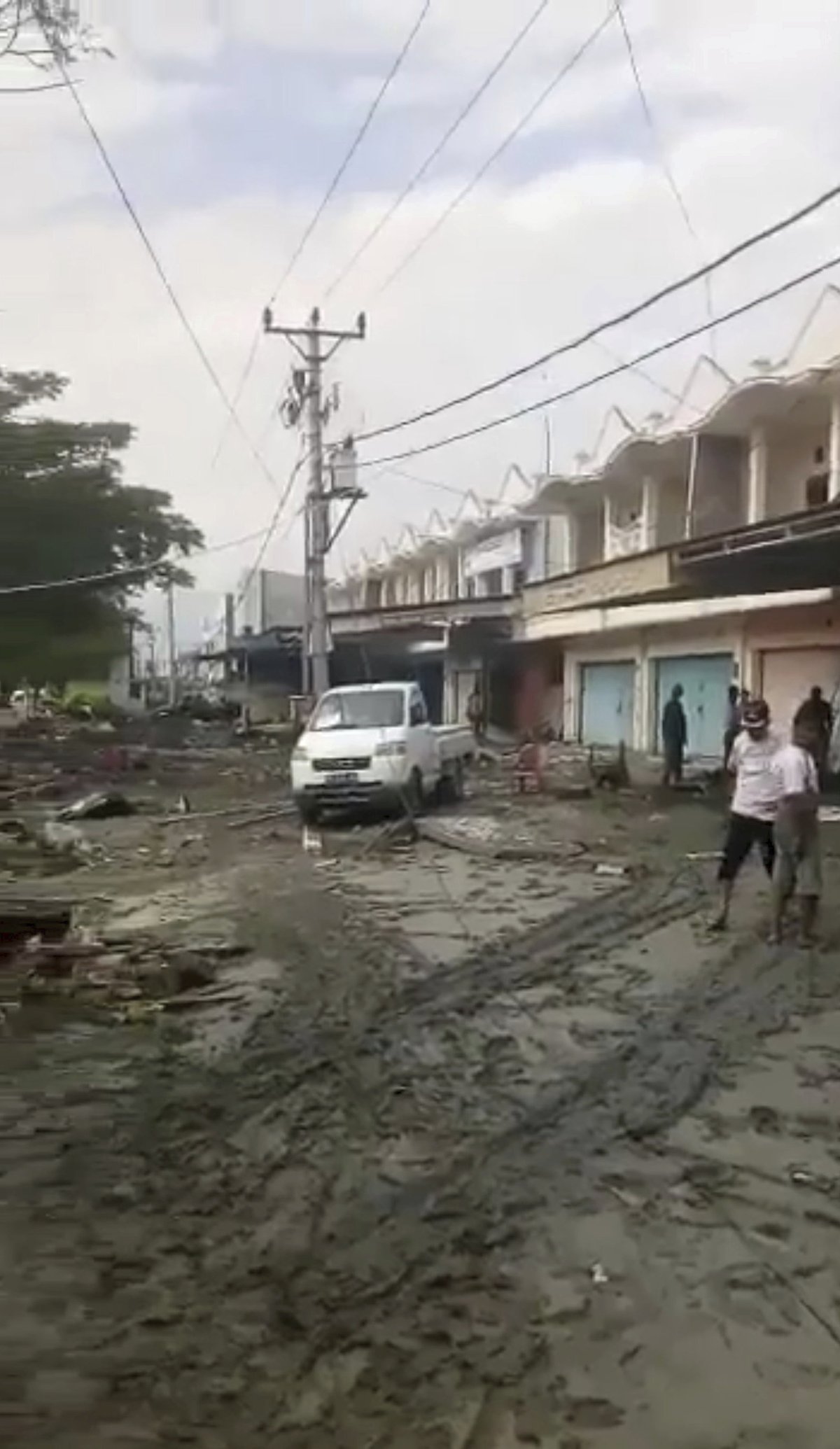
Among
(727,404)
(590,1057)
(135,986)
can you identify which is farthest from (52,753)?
(590,1057)

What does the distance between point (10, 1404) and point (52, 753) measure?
3828 cm

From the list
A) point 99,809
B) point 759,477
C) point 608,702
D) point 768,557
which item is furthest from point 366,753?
point 608,702

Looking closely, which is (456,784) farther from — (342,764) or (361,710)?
(342,764)

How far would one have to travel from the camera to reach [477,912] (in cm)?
1441

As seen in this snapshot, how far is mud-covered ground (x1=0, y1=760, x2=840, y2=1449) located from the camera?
441 cm

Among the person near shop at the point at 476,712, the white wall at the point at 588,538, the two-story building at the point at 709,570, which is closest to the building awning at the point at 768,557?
the two-story building at the point at 709,570

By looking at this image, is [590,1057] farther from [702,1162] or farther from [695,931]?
[695,931]

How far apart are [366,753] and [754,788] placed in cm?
1133

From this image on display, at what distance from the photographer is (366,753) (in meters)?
22.7

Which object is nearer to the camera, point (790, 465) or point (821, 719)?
point (821, 719)

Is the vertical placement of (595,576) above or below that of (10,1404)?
above

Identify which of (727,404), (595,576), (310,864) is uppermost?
(727,404)

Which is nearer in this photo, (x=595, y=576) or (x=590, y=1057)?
(x=590, y=1057)

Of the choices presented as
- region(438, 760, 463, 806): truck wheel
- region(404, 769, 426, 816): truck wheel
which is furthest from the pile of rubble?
region(438, 760, 463, 806): truck wheel
